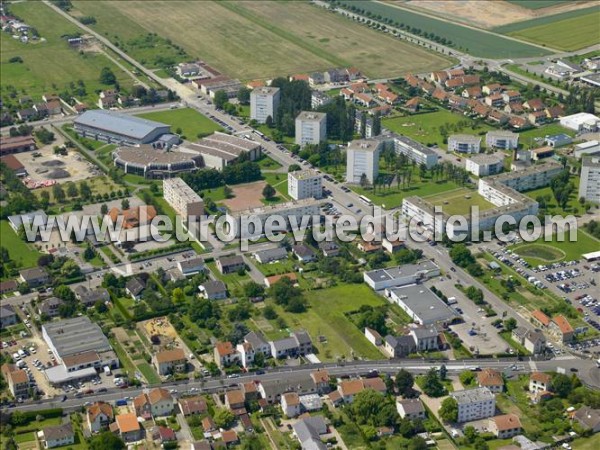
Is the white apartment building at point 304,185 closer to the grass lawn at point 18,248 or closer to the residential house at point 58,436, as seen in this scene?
the grass lawn at point 18,248

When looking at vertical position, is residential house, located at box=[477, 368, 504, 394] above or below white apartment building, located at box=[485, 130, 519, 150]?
below

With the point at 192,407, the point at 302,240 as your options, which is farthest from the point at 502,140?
the point at 192,407

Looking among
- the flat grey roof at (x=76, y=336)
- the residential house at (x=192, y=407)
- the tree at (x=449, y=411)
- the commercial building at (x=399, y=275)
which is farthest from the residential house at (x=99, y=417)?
the commercial building at (x=399, y=275)

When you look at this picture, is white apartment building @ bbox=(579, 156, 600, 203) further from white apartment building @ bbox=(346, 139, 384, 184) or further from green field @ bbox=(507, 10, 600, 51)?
green field @ bbox=(507, 10, 600, 51)

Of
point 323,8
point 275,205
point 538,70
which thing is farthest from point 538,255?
point 323,8

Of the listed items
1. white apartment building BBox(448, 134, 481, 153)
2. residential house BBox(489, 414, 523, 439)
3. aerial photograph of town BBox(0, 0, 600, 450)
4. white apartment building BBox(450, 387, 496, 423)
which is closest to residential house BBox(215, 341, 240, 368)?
aerial photograph of town BBox(0, 0, 600, 450)

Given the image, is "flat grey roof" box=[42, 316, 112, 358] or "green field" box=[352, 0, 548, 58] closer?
"flat grey roof" box=[42, 316, 112, 358]

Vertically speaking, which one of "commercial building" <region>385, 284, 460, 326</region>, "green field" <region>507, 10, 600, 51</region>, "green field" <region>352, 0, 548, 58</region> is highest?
"green field" <region>507, 10, 600, 51</region>
